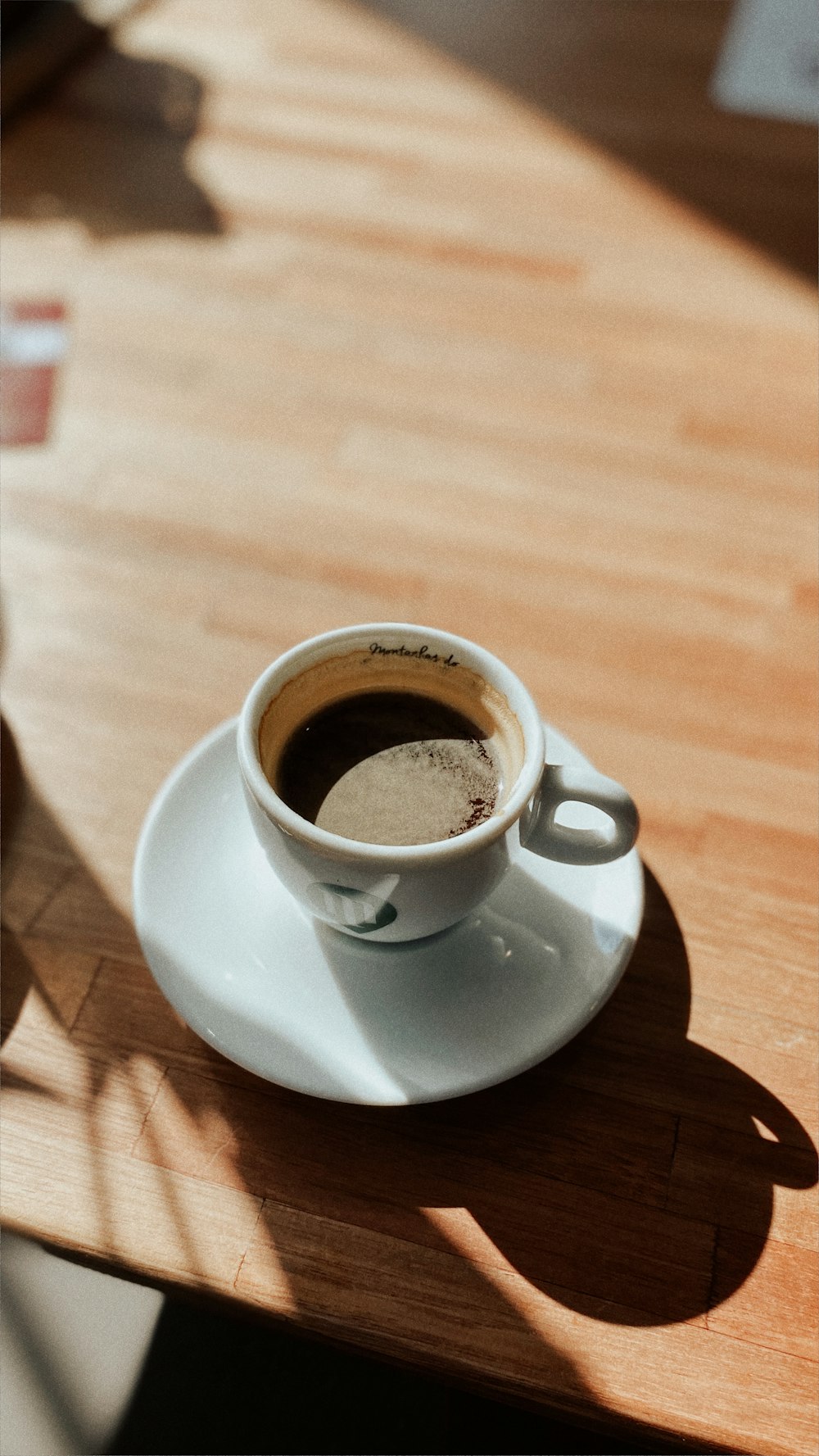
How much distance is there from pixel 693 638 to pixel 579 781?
0.94 ft

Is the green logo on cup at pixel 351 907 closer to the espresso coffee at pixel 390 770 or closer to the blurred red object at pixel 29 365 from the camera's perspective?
the espresso coffee at pixel 390 770

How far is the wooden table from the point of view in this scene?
1.66 feet

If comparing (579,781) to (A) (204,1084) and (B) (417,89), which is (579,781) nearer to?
(A) (204,1084)

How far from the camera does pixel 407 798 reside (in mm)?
545

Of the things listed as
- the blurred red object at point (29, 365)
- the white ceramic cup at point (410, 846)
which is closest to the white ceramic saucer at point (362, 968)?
the white ceramic cup at point (410, 846)

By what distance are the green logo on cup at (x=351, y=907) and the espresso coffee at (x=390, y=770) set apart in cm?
3

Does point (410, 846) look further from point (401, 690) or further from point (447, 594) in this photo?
point (447, 594)

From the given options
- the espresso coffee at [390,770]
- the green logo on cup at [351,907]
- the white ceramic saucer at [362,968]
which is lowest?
the white ceramic saucer at [362,968]

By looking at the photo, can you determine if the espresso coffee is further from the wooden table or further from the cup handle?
the wooden table

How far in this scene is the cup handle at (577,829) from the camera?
0.51m

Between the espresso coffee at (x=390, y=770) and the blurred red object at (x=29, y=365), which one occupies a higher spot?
the espresso coffee at (x=390, y=770)

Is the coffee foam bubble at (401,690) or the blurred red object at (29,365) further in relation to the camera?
the blurred red object at (29,365)

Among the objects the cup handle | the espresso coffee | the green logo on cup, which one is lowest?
the green logo on cup

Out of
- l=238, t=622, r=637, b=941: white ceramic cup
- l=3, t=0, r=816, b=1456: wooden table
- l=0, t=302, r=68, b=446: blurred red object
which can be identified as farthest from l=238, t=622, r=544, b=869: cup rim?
l=0, t=302, r=68, b=446: blurred red object
